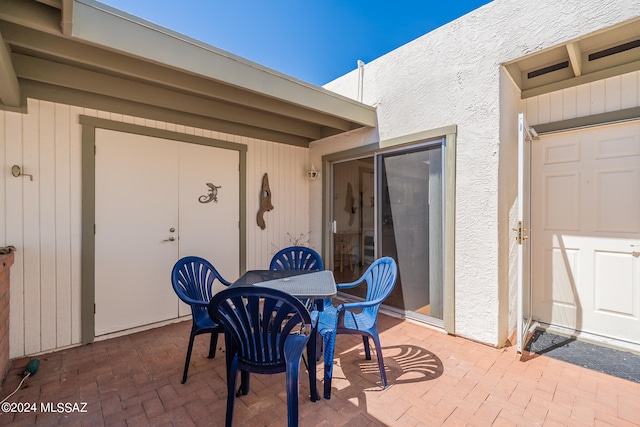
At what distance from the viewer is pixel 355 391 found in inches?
86.8

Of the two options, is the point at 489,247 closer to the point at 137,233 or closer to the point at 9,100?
the point at 137,233

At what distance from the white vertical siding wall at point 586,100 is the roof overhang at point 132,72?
1.88 meters

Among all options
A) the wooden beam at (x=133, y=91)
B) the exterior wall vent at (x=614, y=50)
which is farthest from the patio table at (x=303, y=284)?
the exterior wall vent at (x=614, y=50)

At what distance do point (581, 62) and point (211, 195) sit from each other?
4435 mm

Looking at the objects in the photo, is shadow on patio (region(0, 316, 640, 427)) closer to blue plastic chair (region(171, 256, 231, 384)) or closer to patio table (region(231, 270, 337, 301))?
blue plastic chair (region(171, 256, 231, 384))

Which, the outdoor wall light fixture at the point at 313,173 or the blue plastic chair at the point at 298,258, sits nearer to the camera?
the blue plastic chair at the point at 298,258

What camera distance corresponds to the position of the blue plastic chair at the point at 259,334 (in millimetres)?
1634

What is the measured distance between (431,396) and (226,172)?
3517 millimetres

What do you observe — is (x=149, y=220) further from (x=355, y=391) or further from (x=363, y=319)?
(x=355, y=391)

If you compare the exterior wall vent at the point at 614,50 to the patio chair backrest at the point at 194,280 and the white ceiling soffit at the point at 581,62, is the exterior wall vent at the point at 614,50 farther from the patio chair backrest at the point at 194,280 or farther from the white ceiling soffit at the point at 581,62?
the patio chair backrest at the point at 194,280

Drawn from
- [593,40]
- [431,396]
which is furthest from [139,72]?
[593,40]

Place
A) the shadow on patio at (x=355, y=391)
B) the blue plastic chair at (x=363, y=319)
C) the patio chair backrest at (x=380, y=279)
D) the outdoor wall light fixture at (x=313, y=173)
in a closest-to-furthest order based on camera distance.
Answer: the shadow on patio at (x=355, y=391), the blue plastic chair at (x=363, y=319), the patio chair backrest at (x=380, y=279), the outdoor wall light fixture at (x=313, y=173)

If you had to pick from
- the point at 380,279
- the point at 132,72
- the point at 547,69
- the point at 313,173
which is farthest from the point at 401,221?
the point at 132,72

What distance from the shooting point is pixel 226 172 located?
4129 mm
